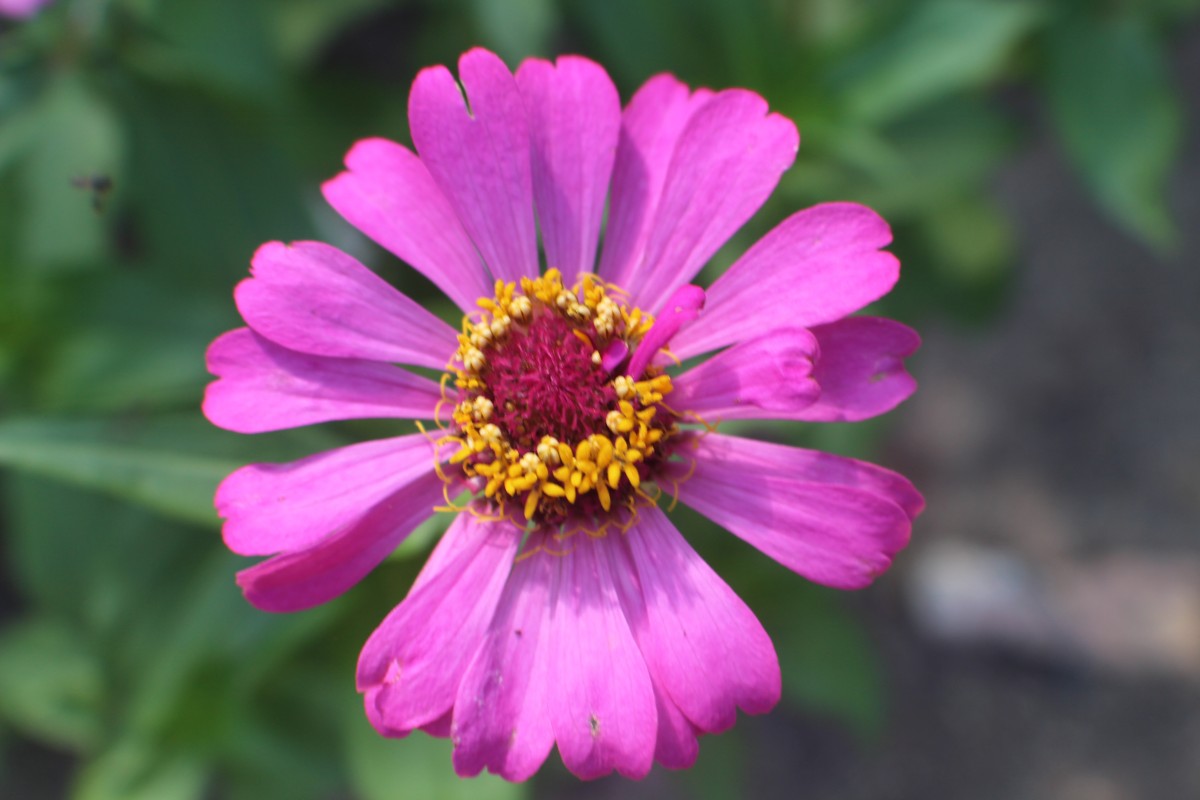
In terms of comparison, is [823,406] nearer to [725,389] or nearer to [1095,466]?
[725,389]

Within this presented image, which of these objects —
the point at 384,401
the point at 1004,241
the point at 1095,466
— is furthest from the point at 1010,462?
the point at 384,401

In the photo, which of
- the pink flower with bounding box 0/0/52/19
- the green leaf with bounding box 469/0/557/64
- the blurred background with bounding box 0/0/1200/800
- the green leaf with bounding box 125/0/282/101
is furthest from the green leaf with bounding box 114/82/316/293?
the green leaf with bounding box 469/0/557/64

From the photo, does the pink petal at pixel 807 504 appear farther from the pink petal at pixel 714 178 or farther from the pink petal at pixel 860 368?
the pink petal at pixel 714 178

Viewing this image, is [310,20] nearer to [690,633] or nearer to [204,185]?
[204,185]

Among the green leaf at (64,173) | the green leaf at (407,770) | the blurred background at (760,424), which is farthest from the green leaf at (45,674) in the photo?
the green leaf at (64,173)

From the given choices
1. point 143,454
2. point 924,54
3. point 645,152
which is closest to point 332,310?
point 143,454

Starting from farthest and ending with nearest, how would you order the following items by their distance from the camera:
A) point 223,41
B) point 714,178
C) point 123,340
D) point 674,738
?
point 223,41 → point 123,340 → point 714,178 → point 674,738

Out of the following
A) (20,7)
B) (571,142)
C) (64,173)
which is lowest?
(571,142)

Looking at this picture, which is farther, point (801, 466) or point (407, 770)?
point (407, 770)
